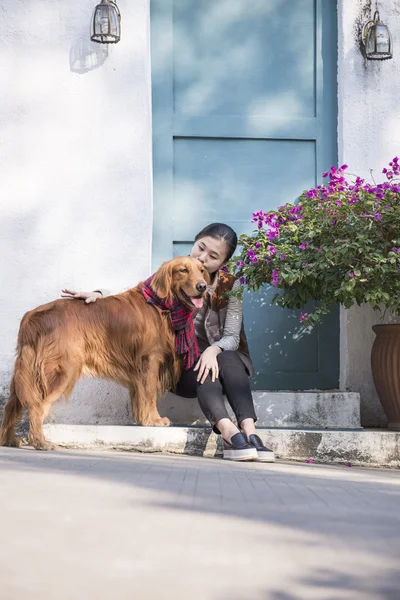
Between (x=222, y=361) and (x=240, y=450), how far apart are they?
0.59 m

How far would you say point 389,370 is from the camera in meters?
5.06

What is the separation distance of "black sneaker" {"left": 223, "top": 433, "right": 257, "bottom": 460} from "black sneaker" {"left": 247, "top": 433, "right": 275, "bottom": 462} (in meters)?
0.04

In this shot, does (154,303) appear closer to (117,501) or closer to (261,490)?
(261,490)

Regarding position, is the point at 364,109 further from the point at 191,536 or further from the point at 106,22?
the point at 191,536

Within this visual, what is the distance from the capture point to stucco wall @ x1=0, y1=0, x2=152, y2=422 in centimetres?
535

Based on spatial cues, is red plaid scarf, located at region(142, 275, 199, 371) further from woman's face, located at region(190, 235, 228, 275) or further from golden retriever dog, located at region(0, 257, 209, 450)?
woman's face, located at region(190, 235, 228, 275)

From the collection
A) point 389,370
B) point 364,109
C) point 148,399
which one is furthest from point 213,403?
point 364,109

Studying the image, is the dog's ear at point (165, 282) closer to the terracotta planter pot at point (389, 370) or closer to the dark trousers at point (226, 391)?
the dark trousers at point (226, 391)

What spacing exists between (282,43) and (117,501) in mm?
3993

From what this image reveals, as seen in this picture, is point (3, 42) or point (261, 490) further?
point (3, 42)

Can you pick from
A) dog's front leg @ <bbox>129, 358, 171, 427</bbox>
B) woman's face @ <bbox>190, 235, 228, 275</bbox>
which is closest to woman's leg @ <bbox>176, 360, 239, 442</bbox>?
dog's front leg @ <bbox>129, 358, 171, 427</bbox>

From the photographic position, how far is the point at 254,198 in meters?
5.74

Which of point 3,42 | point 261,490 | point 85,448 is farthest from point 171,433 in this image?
point 3,42

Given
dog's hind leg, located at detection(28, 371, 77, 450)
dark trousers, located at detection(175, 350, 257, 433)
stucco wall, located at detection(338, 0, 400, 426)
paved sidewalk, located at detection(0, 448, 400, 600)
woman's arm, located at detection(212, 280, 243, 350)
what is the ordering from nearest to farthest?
paved sidewalk, located at detection(0, 448, 400, 600)
dog's hind leg, located at detection(28, 371, 77, 450)
dark trousers, located at detection(175, 350, 257, 433)
woman's arm, located at detection(212, 280, 243, 350)
stucco wall, located at detection(338, 0, 400, 426)
